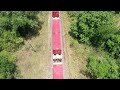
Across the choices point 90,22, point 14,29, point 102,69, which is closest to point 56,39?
point 90,22

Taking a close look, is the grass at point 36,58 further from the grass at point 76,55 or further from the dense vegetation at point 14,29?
the grass at point 76,55

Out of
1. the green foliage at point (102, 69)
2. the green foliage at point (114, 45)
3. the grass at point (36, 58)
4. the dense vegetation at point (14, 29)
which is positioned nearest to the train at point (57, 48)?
the grass at point (36, 58)

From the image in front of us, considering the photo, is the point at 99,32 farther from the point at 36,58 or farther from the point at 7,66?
the point at 7,66

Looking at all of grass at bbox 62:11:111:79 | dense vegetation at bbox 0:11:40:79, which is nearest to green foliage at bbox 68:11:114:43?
grass at bbox 62:11:111:79

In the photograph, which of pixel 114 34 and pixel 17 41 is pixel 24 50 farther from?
pixel 114 34

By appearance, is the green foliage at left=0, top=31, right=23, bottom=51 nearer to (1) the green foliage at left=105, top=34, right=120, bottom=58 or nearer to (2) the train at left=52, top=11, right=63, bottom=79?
(2) the train at left=52, top=11, right=63, bottom=79
